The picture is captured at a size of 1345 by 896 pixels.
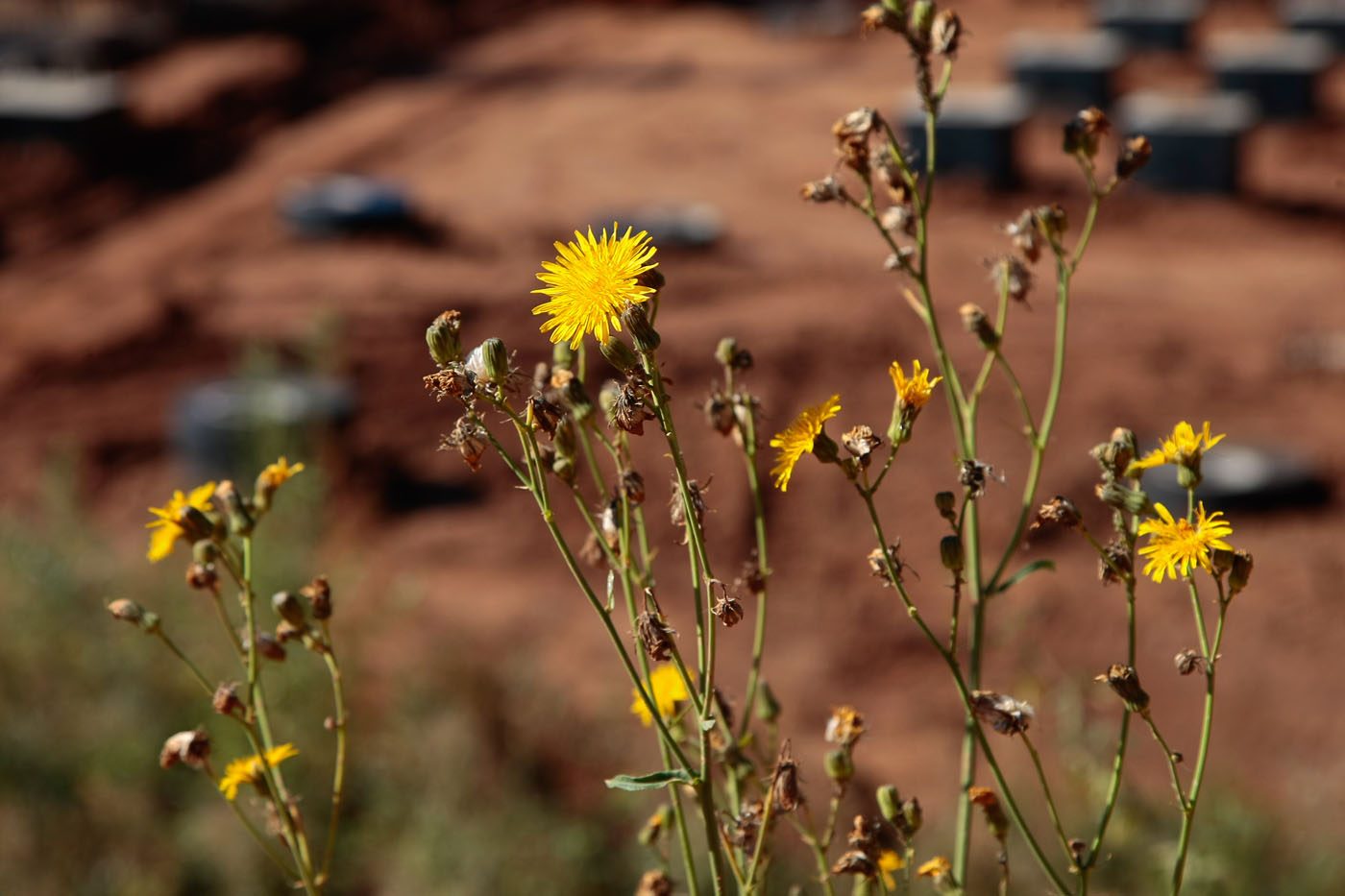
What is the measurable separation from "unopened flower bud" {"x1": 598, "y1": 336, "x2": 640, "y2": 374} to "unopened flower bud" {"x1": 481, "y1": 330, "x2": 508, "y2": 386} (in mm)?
112

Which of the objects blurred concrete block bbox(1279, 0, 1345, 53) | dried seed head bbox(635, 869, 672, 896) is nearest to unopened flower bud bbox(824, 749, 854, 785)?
dried seed head bbox(635, 869, 672, 896)

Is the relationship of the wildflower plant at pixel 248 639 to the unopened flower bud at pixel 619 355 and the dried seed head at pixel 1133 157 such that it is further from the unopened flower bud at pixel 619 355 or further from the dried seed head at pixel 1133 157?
the dried seed head at pixel 1133 157

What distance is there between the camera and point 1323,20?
60.3ft

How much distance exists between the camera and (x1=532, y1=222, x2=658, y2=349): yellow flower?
1485 millimetres

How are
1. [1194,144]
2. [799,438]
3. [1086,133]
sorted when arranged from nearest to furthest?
[799,438]
[1086,133]
[1194,144]

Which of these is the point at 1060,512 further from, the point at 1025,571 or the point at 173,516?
the point at 173,516

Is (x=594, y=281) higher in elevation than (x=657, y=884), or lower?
higher

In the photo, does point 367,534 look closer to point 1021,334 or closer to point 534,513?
point 534,513

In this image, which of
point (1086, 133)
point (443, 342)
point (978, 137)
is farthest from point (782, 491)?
point (978, 137)

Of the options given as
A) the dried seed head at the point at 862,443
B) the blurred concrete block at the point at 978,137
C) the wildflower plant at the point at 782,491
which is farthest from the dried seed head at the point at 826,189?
the blurred concrete block at the point at 978,137

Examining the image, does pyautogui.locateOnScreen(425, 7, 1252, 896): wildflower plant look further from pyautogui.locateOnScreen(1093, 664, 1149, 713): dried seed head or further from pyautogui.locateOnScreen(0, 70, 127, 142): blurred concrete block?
pyautogui.locateOnScreen(0, 70, 127, 142): blurred concrete block

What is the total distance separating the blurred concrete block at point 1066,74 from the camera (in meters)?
16.9

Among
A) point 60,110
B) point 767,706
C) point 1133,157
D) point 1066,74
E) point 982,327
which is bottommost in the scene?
point 767,706

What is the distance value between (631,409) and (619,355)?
6 centimetres
